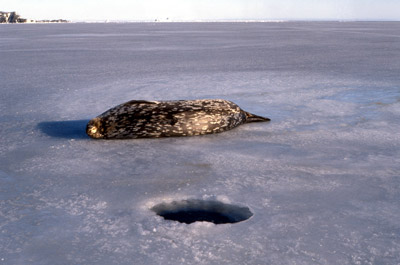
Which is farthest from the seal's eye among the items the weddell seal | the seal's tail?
the seal's tail

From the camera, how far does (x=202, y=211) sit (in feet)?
11.1

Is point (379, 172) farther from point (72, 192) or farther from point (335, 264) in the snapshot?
point (72, 192)

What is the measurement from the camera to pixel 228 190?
3.74 meters

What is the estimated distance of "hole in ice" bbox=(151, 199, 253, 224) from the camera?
323 centimetres

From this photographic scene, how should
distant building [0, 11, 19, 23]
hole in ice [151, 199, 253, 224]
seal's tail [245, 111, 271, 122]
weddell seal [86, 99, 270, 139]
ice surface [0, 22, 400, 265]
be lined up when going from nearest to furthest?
ice surface [0, 22, 400, 265] → hole in ice [151, 199, 253, 224] → weddell seal [86, 99, 270, 139] → seal's tail [245, 111, 271, 122] → distant building [0, 11, 19, 23]

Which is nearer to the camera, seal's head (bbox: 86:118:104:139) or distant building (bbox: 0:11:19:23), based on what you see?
seal's head (bbox: 86:118:104:139)

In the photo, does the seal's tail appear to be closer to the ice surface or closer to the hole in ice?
the ice surface

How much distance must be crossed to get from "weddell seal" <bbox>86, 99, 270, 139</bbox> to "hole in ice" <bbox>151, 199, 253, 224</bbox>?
2119 mm

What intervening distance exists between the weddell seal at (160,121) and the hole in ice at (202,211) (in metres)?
2.12

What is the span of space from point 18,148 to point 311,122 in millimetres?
4042

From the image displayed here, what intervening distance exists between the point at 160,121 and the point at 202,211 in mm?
2375

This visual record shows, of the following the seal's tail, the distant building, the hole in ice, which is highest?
the distant building

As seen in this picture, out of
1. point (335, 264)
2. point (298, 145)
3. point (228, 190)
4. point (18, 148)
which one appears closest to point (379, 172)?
point (298, 145)

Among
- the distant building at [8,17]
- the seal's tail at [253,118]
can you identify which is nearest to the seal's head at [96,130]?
the seal's tail at [253,118]
